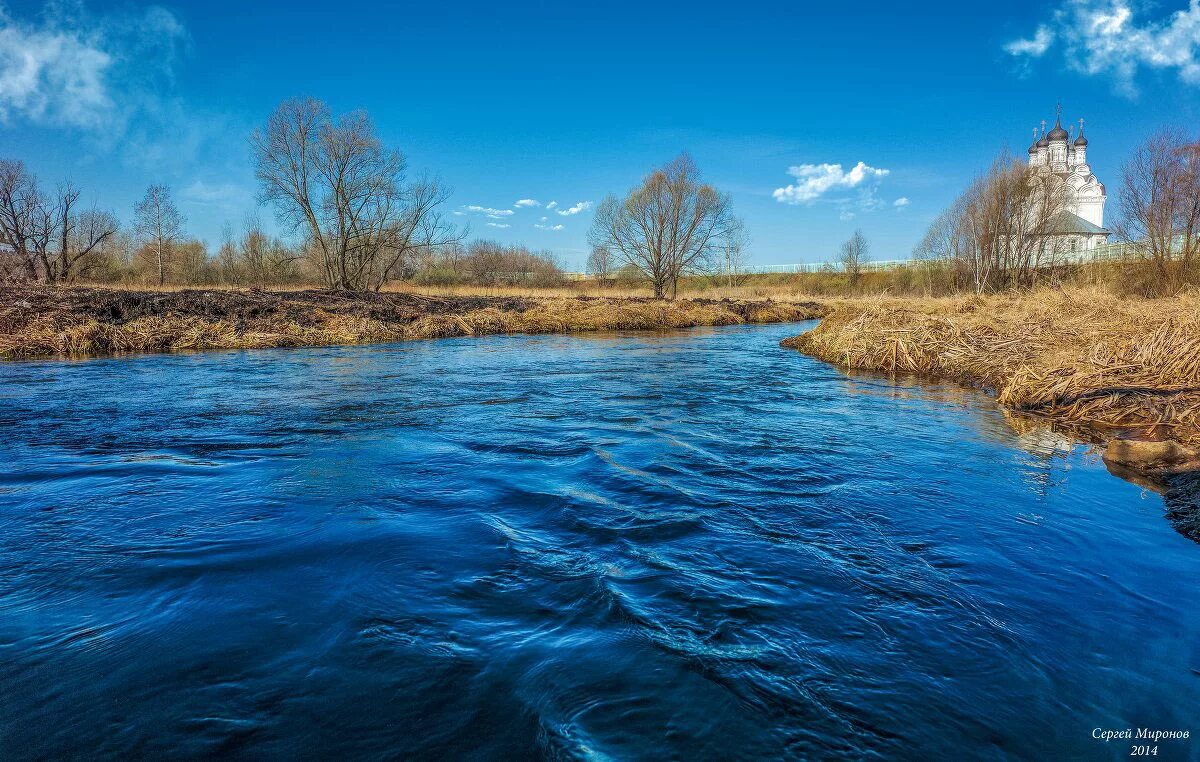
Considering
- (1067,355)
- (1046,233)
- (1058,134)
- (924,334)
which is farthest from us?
(1058,134)

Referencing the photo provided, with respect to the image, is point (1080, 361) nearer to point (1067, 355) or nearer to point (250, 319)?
point (1067, 355)

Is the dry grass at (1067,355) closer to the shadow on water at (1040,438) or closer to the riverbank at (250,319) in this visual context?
the shadow on water at (1040,438)

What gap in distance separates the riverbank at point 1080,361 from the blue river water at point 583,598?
952 mm

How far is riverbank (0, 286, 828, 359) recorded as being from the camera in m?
12.0

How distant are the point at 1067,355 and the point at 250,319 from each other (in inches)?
647

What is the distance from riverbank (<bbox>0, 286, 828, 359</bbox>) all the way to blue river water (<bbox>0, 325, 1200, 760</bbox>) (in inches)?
341

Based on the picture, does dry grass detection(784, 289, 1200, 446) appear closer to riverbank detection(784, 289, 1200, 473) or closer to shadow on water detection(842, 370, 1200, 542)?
riverbank detection(784, 289, 1200, 473)

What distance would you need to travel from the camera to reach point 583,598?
2443mm

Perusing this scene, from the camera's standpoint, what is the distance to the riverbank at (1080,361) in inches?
201

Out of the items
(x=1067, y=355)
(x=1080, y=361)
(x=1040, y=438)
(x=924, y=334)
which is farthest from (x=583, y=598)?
(x=924, y=334)

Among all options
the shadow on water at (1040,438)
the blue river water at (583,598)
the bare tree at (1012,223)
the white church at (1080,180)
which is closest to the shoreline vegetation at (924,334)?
the shadow on water at (1040,438)

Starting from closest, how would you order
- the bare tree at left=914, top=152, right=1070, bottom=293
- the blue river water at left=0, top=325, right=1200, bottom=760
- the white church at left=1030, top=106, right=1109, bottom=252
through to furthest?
the blue river water at left=0, top=325, right=1200, bottom=760 → the bare tree at left=914, top=152, right=1070, bottom=293 → the white church at left=1030, top=106, right=1109, bottom=252

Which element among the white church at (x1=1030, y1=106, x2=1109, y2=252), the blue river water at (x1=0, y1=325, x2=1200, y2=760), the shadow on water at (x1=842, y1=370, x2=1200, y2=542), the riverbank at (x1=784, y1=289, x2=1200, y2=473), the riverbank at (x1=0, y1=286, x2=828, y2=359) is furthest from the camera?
the white church at (x1=1030, y1=106, x2=1109, y2=252)

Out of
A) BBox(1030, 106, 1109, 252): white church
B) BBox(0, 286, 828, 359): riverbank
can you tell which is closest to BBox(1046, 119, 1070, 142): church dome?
BBox(1030, 106, 1109, 252): white church
